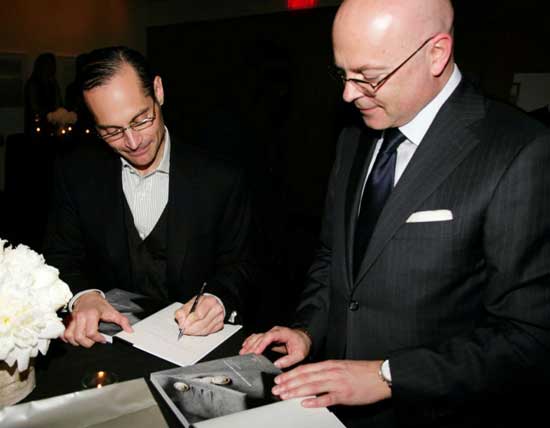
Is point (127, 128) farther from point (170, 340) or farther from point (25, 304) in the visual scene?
point (25, 304)

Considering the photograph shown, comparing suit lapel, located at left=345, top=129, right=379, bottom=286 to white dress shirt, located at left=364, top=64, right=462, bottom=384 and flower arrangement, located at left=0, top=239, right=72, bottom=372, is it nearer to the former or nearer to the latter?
white dress shirt, located at left=364, top=64, right=462, bottom=384

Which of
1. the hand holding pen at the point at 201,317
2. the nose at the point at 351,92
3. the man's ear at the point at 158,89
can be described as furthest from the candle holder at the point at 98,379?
the man's ear at the point at 158,89

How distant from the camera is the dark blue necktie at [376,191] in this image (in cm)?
154

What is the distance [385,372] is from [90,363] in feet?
2.77

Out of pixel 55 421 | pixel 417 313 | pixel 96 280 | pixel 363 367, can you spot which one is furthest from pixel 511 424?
pixel 96 280

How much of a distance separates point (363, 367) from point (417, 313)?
0.26 meters

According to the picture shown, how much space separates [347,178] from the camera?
68.1 inches

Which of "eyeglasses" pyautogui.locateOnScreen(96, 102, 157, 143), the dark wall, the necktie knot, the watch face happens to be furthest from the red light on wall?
the watch face

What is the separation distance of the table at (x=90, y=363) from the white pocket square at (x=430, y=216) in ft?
2.18

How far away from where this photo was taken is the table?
1296mm

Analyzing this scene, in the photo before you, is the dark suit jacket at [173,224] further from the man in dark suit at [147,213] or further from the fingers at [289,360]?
the fingers at [289,360]

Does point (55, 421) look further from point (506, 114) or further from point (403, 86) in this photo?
point (506, 114)

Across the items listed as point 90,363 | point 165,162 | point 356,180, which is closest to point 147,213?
point 165,162

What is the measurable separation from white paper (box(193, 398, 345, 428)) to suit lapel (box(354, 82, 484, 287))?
54 centimetres
